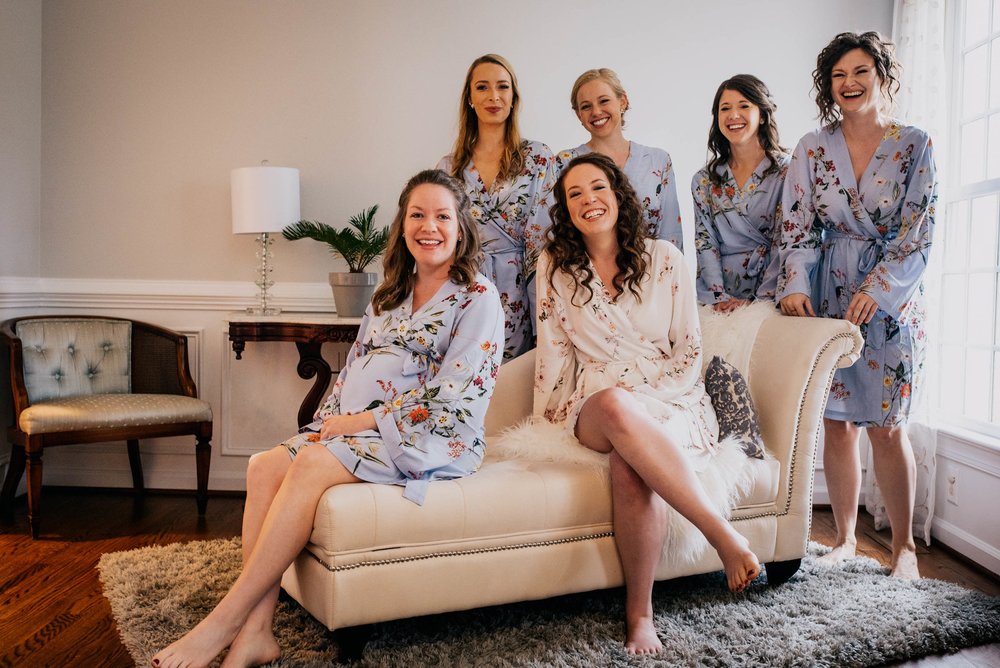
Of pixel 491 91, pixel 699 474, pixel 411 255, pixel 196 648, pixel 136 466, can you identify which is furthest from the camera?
pixel 136 466

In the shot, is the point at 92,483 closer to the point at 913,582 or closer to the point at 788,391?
the point at 788,391

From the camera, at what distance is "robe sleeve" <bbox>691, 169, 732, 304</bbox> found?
9.03ft

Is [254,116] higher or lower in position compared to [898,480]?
higher

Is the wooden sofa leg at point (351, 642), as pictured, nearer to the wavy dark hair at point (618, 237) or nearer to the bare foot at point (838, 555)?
the wavy dark hair at point (618, 237)

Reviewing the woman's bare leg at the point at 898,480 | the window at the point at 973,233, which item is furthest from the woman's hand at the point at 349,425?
the window at the point at 973,233

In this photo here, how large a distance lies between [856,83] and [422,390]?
1.66 m

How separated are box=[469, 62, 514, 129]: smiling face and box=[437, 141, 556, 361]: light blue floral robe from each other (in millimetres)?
152

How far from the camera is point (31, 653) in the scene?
6.24ft

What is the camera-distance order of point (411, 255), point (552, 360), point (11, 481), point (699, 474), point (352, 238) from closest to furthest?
point (699, 474) < point (411, 255) < point (552, 360) < point (11, 481) < point (352, 238)

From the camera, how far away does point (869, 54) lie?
2.41m

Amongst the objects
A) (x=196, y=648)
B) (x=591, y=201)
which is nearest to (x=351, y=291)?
(x=591, y=201)

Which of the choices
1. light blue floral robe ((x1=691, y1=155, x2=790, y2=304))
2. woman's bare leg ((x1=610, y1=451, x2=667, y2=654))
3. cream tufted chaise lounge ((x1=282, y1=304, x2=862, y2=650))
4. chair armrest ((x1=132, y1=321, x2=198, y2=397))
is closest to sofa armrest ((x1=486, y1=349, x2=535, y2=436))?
cream tufted chaise lounge ((x1=282, y1=304, x2=862, y2=650))

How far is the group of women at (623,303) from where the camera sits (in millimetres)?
1908

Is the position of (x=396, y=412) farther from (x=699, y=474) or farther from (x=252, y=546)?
(x=699, y=474)
